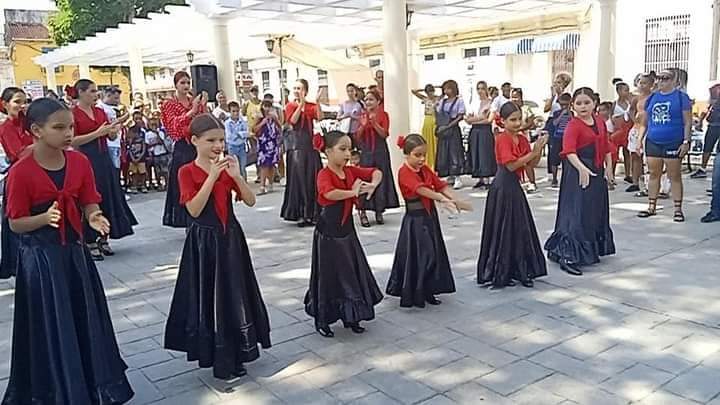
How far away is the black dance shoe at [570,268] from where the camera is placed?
540 centimetres

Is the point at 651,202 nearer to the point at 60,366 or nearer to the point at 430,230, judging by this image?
the point at 430,230

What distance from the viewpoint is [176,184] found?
260 inches

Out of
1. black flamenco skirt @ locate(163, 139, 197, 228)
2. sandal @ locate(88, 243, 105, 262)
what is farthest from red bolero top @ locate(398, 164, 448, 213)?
sandal @ locate(88, 243, 105, 262)

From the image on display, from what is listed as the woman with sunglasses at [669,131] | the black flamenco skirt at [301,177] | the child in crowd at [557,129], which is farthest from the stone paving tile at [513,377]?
the child in crowd at [557,129]

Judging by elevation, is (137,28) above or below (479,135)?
above

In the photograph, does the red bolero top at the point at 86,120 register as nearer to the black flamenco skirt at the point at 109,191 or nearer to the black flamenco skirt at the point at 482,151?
the black flamenco skirt at the point at 109,191

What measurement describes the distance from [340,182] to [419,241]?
34.2 inches

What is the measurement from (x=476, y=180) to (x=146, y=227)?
214 inches

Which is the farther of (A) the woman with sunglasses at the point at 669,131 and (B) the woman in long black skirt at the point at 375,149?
(B) the woman in long black skirt at the point at 375,149

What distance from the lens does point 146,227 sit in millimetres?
8305

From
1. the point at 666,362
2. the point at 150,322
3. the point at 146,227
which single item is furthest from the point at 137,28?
the point at 666,362

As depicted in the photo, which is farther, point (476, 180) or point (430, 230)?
point (476, 180)

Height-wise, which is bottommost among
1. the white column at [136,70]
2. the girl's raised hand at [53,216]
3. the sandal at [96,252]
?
the sandal at [96,252]

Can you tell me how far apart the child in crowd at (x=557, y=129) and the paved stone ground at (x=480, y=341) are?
2.83 metres
